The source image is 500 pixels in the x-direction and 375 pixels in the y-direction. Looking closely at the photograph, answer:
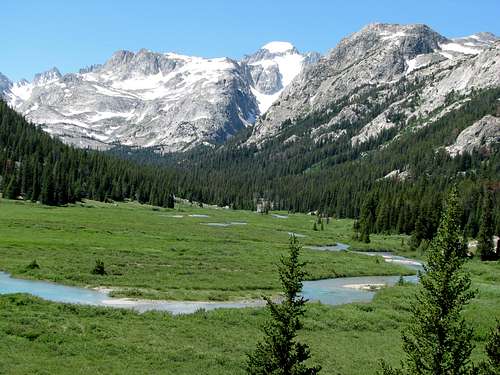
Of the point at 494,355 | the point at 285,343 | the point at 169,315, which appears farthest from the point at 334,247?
the point at 285,343

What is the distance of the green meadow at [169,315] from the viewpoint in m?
33.9

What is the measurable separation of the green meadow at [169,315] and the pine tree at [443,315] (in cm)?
1526

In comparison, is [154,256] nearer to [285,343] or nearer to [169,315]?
[169,315]

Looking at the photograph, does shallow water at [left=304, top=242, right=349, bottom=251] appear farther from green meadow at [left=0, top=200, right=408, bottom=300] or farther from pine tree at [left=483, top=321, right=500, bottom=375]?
pine tree at [left=483, top=321, right=500, bottom=375]

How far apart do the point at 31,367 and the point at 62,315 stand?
11.4m

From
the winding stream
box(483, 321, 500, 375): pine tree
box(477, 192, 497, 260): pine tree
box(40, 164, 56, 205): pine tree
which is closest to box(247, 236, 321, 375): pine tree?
box(483, 321, 500, 375): pine tree

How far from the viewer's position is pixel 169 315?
44938 mm

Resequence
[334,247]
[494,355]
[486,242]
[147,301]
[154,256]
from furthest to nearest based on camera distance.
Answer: [334,247]
[486,242]
[154,256]
[147,301]
[494,355]

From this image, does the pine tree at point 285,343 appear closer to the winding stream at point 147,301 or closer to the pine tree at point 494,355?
the pine tree at point 494,355

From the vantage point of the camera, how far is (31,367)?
2986 cm

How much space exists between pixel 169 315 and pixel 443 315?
28677 mm

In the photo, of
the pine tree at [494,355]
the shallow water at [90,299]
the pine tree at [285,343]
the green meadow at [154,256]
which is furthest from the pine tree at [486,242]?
the pine tree at [285,343]

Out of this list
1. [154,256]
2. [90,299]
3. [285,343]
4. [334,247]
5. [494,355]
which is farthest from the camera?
[334,247]

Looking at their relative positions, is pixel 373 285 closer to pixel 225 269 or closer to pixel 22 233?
pixel 225 269
